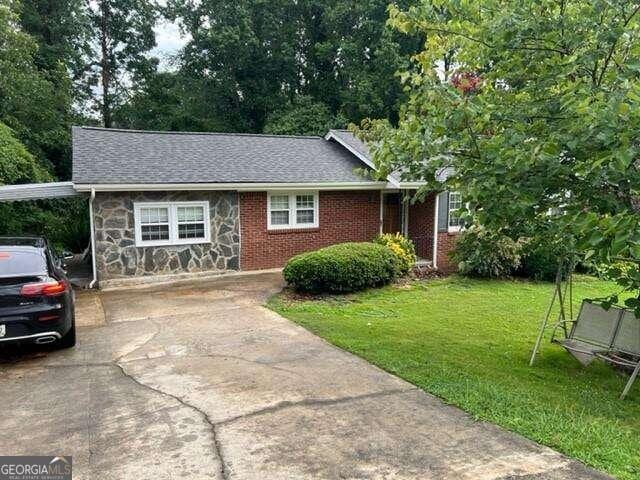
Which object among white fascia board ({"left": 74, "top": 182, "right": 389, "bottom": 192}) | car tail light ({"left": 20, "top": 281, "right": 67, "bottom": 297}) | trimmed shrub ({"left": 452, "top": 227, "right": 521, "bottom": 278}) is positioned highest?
white fascia board ({"left": 74, "top": 182, "right": 389, "bottom": 192})

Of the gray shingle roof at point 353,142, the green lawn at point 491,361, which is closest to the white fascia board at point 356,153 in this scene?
the gray shingle roof at point 353,142

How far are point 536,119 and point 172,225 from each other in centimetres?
905

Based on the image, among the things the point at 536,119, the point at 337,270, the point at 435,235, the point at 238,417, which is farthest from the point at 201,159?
the point at 238,417

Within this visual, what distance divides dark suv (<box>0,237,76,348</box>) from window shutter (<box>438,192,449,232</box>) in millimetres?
10539

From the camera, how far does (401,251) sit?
40.7 ft

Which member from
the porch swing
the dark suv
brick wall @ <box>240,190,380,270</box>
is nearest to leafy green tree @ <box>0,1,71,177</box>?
brick wall @ <box>240,190,380,270</box>

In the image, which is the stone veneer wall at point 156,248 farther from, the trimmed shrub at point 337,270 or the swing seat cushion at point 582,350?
the swing seat cushion at point 582,350

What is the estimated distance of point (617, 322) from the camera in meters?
5.90

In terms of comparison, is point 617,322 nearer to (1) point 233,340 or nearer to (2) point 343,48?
(1) point 233,340

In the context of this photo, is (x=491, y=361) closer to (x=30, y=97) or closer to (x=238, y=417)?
(x=238, y=417)

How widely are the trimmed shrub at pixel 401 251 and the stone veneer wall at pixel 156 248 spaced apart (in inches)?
153

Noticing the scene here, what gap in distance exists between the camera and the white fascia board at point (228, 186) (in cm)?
1074

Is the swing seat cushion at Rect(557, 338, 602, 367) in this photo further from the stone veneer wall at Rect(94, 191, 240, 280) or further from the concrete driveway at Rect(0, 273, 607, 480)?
the stone veneer wall at Rect(94, 191, 240, 280)

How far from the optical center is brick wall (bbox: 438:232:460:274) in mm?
14242
